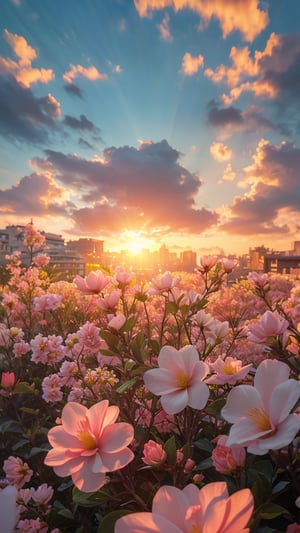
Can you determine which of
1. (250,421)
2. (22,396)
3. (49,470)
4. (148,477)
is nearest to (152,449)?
(250,421)

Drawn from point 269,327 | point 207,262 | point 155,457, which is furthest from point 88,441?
point 207,262

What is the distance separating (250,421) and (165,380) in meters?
0.19

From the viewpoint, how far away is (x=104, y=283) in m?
1.08

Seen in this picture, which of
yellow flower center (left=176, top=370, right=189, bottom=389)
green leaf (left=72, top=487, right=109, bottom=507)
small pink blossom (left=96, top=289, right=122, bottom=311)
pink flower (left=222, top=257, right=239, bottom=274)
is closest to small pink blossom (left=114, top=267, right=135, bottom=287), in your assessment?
small pink blossom (left=96, top=289, right=122, bottom=311)

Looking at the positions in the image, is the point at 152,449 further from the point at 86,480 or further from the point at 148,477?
the point at 148,477

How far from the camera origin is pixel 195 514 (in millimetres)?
416

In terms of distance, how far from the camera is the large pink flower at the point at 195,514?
15.7 inches

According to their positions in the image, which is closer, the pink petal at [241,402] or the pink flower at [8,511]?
the pink flower at [8,511]

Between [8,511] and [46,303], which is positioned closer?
[8,511]

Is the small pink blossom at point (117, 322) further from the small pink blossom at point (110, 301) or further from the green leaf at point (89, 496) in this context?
the green leaf at point (89, 496)

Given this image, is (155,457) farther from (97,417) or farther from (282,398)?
(282,398)

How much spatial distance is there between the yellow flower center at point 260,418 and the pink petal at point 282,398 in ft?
0.06

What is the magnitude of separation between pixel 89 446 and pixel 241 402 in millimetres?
289

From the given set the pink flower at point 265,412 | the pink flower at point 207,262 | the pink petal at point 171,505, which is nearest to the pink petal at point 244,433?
the pink flower at point 265,412
